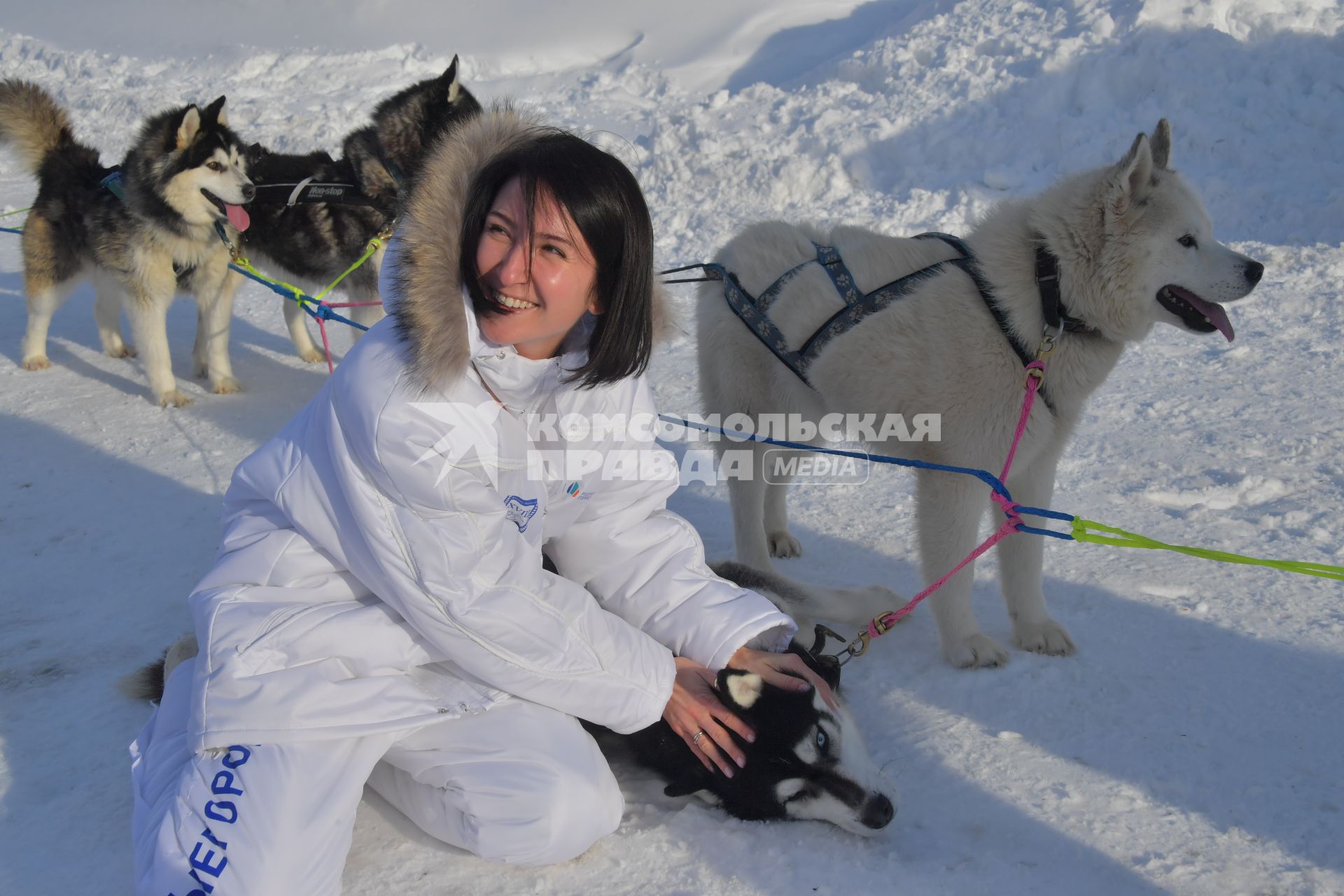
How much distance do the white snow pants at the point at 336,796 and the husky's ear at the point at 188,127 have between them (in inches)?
145

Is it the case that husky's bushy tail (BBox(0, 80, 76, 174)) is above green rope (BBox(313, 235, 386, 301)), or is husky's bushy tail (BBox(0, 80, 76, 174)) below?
above

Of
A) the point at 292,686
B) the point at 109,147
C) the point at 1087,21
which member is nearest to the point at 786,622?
the point at 292,686

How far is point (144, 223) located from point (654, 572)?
3.97m

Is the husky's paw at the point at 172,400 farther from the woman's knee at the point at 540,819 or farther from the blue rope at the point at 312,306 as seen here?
the woman's knee at the point at 540,819

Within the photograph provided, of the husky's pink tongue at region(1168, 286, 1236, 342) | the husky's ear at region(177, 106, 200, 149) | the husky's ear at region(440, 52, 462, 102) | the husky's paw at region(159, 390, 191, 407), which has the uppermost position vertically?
the husky's ear at region(440, 52, 462, 102)

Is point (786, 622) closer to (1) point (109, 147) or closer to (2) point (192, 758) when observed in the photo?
(2) point (192, 758)

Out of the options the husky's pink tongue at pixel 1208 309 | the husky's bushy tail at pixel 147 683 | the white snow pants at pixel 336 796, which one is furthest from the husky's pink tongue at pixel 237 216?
the husky's pink tongue at pixel 1208 309

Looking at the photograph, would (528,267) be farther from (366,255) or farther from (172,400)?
(172,400)

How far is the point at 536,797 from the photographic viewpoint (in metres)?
1.85

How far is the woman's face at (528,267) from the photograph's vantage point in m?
1.71

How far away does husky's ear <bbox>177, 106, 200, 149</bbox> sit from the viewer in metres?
4.80

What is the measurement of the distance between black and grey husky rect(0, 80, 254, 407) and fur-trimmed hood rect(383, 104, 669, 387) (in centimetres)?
362

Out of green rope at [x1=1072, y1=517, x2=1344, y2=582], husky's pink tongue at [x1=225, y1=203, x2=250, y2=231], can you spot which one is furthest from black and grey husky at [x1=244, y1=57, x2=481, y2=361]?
green rope at [x1=1072, y1=517, x2=1344, y2=582]

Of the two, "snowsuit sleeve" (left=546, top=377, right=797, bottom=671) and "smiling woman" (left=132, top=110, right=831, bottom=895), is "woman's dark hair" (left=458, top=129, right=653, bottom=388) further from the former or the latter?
"snowsuit sleeve" (left=546, top=377, right=797, bottom=671)
